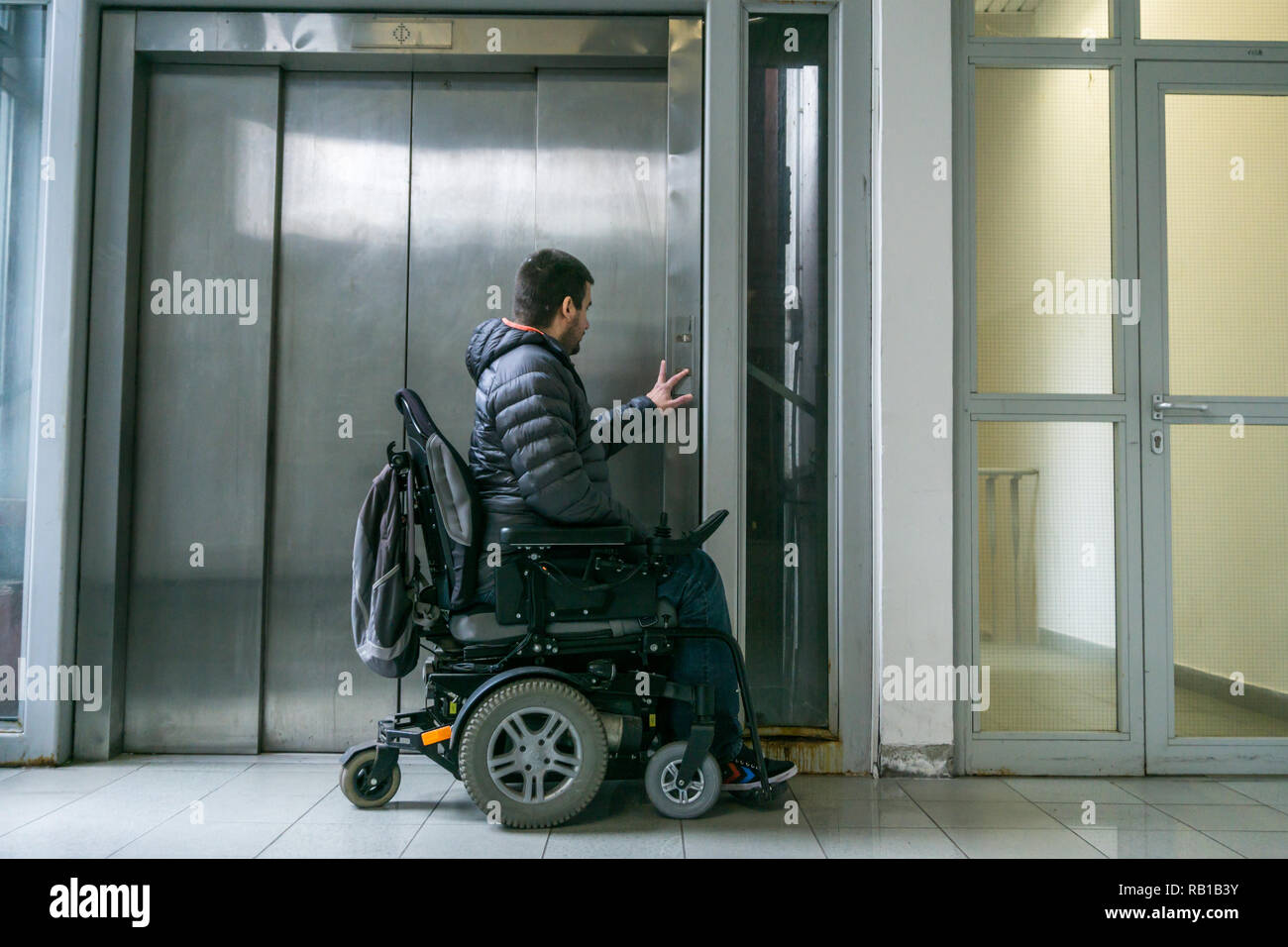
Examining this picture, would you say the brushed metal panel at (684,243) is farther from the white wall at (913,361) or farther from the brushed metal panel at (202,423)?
the brushed metal panel at (202,423)

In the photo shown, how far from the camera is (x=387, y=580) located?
2.63 meters

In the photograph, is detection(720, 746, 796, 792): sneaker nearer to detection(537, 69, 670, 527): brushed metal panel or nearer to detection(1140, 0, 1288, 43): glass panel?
detection(537, 69, 670, 527): brushed metal panel

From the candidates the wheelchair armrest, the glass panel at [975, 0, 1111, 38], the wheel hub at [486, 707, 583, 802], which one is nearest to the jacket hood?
the wheelchair armrest

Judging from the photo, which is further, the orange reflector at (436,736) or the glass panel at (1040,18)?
the glass panel at (1040,18)

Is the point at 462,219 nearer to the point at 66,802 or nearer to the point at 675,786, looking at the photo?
the point at 675,786

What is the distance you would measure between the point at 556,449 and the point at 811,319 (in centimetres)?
127

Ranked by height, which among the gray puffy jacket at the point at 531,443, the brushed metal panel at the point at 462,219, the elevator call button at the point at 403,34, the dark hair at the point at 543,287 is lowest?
the gray puffy jacket at the point at 531,443

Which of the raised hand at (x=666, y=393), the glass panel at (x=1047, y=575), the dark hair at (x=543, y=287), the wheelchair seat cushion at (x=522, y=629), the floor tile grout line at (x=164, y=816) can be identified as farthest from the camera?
the glass panel at (x=1047, y=575)

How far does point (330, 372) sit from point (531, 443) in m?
1.28

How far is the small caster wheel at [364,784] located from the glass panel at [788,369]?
129cm

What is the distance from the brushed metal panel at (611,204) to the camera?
3.46m

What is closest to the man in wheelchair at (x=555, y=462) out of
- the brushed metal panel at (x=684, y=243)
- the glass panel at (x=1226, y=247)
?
the brushed metal panel at (x=684, y=243)

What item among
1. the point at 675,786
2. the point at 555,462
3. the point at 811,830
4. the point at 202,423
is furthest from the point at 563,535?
the point at 202,423

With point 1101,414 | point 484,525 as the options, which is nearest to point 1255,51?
point 1101,414
